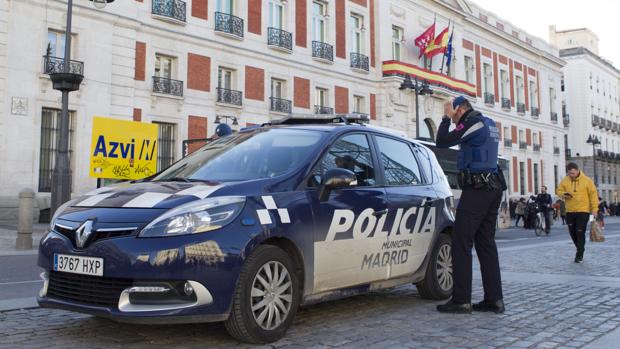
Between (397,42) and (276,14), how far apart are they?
10487 millimetres

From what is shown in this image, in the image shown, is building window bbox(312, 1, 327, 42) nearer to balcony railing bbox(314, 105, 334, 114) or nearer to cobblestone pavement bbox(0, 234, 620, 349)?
balcony railing bbox(314, 105, 334, 114)

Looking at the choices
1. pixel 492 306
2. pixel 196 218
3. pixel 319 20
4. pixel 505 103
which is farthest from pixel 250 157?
pixel 505 103

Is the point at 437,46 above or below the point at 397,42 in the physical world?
below

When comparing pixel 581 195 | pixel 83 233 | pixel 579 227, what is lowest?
pixel 579 227

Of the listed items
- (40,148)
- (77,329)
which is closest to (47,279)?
(77,329)

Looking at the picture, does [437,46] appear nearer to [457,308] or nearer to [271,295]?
[457,308]

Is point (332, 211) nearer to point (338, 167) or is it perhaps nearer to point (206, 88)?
point (338, 167)

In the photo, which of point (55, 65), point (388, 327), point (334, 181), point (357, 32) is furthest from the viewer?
point (357, 32)

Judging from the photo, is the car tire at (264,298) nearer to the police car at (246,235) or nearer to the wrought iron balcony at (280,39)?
the police car at (246,235)

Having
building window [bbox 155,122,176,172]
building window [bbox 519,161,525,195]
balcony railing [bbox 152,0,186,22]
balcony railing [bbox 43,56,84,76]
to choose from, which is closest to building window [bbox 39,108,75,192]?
balcony railing [bbox 43,56,84,76]

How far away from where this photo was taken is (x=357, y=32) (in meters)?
33.2

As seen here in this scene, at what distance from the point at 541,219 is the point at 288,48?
1423 centimetres

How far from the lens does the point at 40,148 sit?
20047 millimetres

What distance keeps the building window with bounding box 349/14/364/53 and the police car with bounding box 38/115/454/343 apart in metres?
28.4
